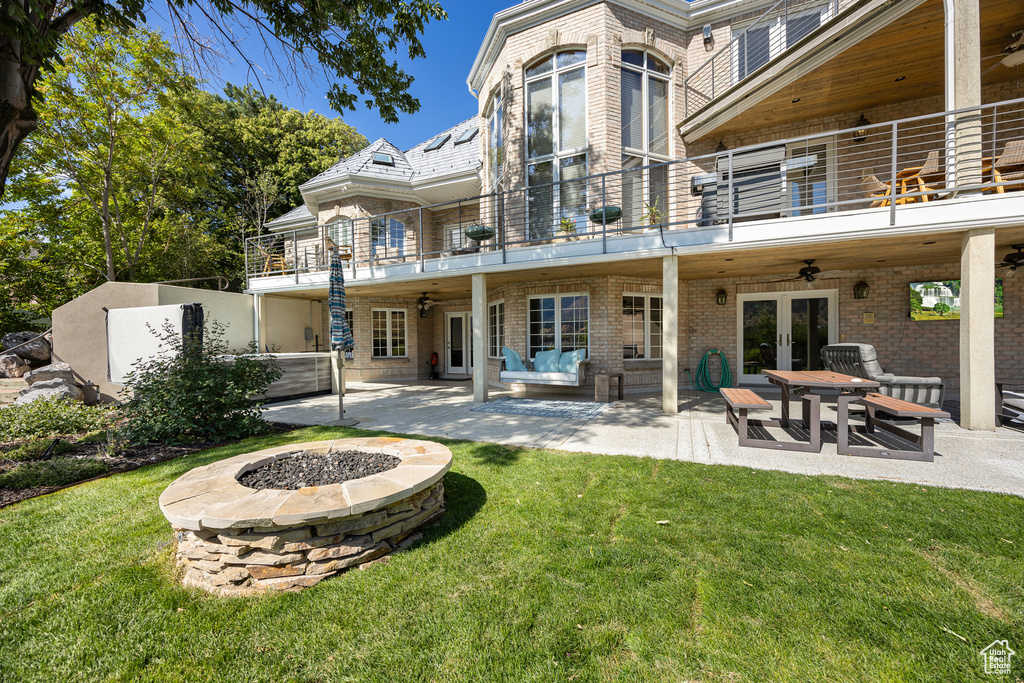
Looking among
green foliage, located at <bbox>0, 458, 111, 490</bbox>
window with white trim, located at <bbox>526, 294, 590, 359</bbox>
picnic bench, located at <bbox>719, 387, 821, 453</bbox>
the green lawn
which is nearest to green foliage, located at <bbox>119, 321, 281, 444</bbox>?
green foliage, located at <bbox>0, 458, 111, 490</bbox>

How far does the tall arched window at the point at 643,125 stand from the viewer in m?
9.35

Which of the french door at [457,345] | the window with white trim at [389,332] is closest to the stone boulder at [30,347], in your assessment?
the window with white trim at [389,332]

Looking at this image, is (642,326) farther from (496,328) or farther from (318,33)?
(318,33)

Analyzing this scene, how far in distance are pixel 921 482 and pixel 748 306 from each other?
696cm

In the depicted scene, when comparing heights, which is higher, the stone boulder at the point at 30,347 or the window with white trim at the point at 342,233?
the window with white trim at the point at 342,233

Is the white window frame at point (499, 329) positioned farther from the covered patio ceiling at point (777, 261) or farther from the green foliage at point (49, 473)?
the green foliage at point (49, 473)

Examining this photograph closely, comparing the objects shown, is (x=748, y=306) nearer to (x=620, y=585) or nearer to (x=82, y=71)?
(x=620, y=585)

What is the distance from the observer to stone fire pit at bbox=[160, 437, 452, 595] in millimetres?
2393

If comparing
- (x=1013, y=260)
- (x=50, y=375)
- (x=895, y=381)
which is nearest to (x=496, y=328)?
(x=895, y=381)

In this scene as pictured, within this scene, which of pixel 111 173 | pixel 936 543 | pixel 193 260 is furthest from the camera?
pixel 193 260

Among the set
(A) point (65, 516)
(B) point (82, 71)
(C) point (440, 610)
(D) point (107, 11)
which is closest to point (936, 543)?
(C) point (440, 610)

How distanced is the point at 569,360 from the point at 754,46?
905 cm

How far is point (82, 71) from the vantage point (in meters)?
10.9

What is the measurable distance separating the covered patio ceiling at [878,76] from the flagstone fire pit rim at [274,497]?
9.54m
